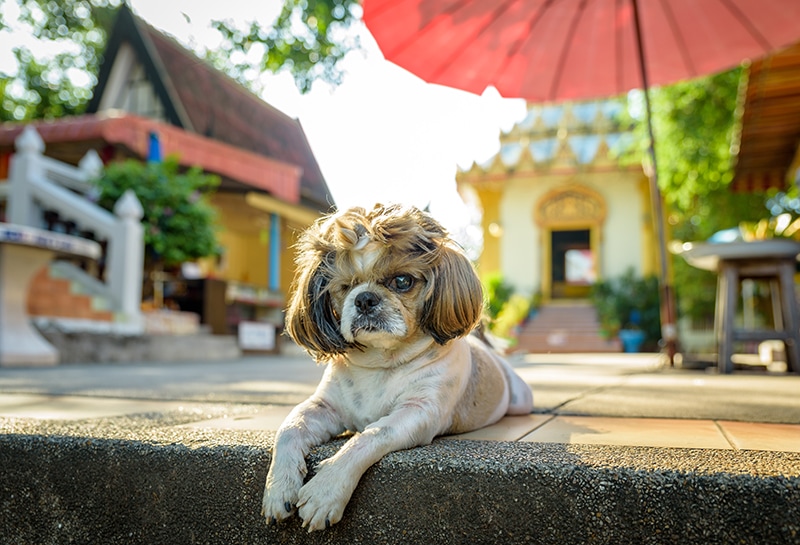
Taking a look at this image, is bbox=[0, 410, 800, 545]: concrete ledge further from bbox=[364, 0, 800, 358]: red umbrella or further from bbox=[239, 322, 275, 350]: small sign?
bbox=[239, 322, 275, 350]: small sign

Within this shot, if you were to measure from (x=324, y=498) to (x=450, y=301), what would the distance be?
69 centimetres

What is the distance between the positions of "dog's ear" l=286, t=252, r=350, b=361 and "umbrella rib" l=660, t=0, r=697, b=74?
3590 mm

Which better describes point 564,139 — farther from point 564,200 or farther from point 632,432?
point 632,432

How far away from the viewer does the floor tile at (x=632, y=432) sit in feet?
5.93

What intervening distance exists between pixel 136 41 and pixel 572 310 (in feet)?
41.4

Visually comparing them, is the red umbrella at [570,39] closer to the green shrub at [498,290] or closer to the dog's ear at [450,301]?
the dog's ear at [450,301]

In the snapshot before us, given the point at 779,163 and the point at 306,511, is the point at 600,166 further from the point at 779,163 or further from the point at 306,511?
the point at 306,511

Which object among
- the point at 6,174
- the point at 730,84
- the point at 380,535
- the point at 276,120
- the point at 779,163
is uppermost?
the point at 276,120

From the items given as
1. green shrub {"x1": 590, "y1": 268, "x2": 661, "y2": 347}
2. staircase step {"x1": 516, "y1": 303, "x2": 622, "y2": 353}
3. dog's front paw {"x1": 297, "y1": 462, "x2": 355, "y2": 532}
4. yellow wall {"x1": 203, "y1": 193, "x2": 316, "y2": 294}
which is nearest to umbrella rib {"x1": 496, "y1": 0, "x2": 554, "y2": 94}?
dog's front paw {"x1": 297, "y1": 462, "x2": 355, "y2": 532}

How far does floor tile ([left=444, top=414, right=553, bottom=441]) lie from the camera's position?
1948 mm

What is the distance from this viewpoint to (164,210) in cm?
962

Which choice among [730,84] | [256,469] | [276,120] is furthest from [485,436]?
[276,120]

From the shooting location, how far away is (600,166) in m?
17.4

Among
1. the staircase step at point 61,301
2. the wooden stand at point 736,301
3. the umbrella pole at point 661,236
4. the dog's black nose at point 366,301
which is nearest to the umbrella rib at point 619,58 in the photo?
the umbrella pole at point 661,236
